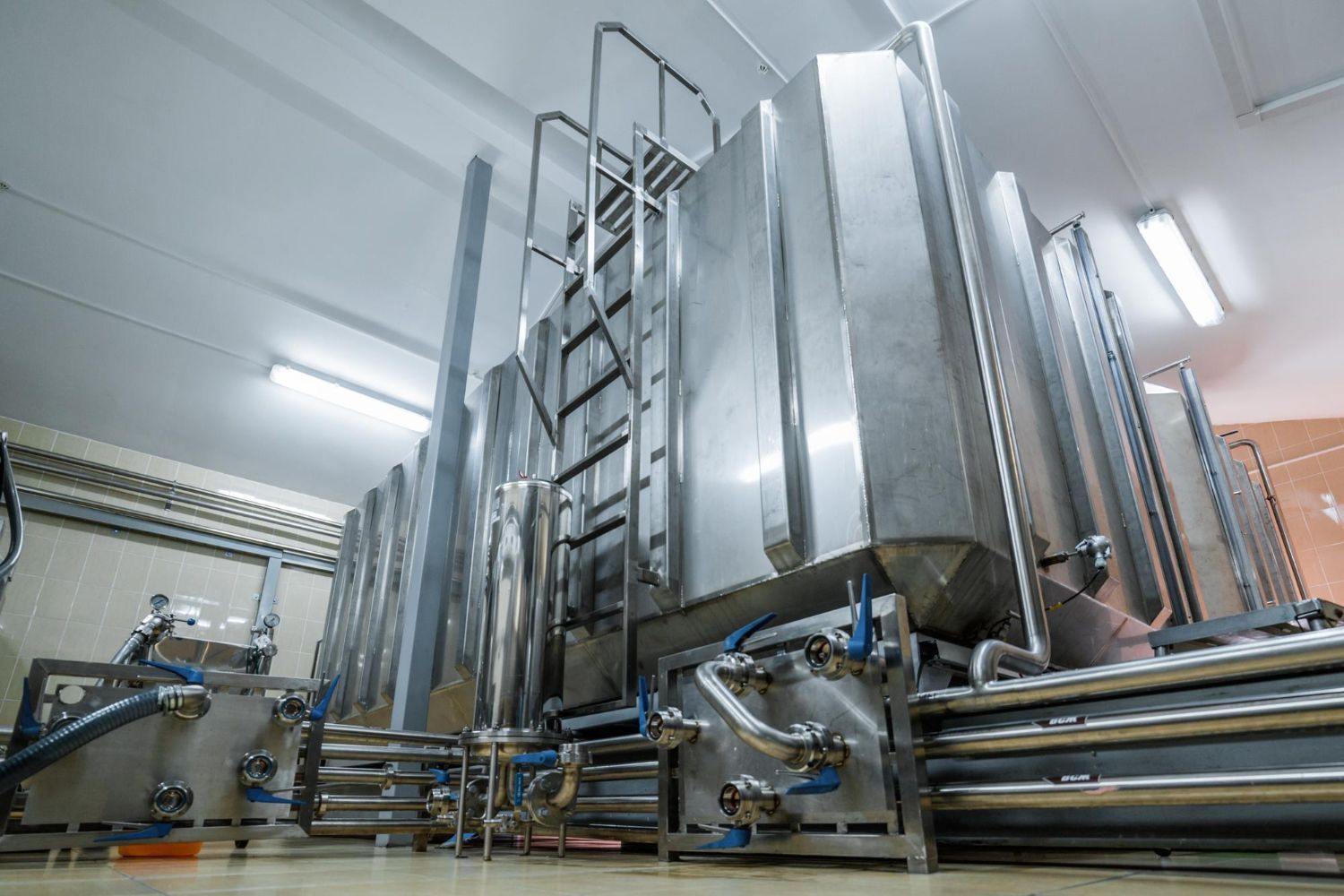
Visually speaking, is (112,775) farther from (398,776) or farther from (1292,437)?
(1292,437)

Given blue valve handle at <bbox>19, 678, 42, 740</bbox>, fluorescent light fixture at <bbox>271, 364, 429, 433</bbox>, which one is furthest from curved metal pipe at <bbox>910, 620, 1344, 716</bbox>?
fluorescent light fixture at <bbox>271, 364, 429, 433</bbox>

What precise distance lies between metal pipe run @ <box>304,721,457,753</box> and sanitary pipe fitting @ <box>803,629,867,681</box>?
1.29 metres

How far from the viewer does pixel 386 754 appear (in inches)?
82.5

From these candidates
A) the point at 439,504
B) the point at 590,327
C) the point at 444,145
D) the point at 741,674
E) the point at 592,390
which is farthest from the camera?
the point at 444,145

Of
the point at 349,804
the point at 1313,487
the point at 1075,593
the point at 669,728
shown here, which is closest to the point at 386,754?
the point at 349,804

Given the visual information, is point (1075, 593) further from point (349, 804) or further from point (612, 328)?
point (349, 804)

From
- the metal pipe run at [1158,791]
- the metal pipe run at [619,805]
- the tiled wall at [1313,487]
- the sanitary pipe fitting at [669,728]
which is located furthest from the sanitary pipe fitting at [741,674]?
the tiled wall at [1313,487]

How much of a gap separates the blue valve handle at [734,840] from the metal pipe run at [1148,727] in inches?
14.8

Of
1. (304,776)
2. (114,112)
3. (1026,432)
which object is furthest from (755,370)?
(114,112)

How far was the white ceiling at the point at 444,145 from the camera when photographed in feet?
10.3

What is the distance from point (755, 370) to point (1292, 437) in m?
6.34

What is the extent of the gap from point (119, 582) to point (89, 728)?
5.12 metres

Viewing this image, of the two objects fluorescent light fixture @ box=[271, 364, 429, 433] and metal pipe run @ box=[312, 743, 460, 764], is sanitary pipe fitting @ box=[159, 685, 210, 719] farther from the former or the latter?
fluorescent light fixture @ box=[271, 364, 429, 433]

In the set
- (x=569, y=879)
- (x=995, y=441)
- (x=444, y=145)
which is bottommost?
(x=569, y=879)
